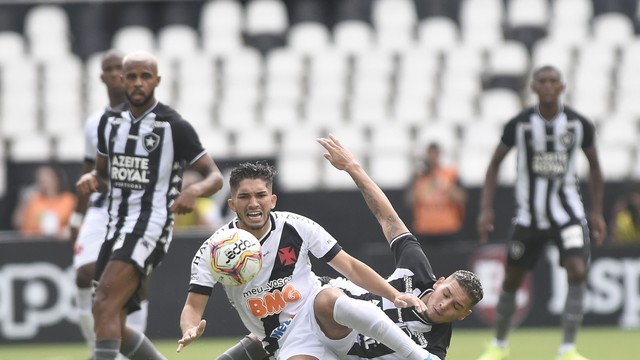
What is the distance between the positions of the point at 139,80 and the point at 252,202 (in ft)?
5.19

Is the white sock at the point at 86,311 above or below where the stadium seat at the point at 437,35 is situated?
below

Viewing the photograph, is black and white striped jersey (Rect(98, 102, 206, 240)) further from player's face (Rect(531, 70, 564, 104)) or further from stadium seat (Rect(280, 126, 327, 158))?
stadium seat (Rect(280, 126, 327, 158))

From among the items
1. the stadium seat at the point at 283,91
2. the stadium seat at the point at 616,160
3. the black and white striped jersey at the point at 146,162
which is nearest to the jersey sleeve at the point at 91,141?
the black and white striped jersey at the point at 146,162

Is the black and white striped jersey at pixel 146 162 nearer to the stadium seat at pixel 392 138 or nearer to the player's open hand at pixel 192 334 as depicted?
the player's open hand at pixel 192 334

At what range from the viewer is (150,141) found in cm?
822

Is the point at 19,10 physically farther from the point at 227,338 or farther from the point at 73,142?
the point at 227,338

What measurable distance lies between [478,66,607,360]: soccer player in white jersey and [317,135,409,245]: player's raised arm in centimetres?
310

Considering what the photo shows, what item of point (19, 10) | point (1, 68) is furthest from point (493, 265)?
point (19, 10)

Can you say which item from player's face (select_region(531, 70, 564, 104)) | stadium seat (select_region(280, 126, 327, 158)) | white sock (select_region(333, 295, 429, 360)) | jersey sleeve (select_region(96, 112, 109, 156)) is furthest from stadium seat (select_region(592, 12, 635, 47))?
white sock (select_region(333, 295, 429, 360))

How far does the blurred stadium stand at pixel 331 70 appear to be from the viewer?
16.2m

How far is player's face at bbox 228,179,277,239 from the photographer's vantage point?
701 centimetres

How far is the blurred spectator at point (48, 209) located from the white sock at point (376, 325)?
7145mm

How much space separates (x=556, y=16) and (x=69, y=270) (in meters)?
9.56

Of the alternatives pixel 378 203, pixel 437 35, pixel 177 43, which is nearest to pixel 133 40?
pixel 177 43
